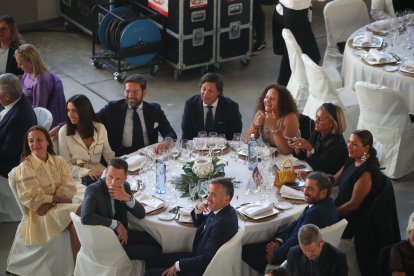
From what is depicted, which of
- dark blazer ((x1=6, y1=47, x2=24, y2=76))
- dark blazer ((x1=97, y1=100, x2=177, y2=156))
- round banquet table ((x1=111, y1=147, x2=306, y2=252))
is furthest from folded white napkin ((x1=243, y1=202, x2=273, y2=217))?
dark blazer ((x1=6, y1=47, x2=24, y2=76))

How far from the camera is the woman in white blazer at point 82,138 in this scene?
6.98 metres

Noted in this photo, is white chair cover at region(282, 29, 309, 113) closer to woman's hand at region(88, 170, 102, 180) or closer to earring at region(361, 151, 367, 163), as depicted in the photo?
earring at region(361, 151, 367, 163)

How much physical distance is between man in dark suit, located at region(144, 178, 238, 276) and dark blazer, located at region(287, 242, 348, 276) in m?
0.48

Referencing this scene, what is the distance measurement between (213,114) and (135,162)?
994 millimetres

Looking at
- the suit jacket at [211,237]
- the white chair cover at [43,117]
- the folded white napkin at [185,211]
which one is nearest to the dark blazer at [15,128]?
the white chair cover at [43,117]

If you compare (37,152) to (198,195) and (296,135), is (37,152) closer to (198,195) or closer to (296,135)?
(198,195)

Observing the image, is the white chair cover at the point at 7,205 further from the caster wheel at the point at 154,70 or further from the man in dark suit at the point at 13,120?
the caster wheel at the point at 154,70

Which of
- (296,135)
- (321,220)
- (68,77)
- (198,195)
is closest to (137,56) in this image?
(68,77)

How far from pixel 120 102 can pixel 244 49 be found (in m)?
3.68

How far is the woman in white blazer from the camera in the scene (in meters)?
6.98

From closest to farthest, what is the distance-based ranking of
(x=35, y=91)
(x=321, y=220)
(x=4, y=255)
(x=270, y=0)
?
(x=321, y=220) → (x=4, y=255) → (x=35, y=91) → (x=270, y=0)

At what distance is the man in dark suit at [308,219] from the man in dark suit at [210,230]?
36cm

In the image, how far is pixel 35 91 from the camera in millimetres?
7949

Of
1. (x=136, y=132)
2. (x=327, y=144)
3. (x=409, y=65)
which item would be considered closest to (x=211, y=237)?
(x=327, y=144)
